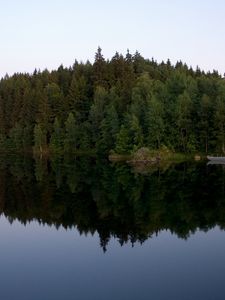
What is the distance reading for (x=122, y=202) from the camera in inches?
1483

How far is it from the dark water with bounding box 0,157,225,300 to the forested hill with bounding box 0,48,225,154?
120 feet

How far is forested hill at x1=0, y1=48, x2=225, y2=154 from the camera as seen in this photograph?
274ft

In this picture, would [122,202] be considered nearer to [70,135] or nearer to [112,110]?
[112,110]

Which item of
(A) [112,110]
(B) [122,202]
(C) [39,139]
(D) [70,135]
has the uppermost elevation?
(A) [112,110]

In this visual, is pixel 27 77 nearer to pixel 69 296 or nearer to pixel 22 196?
pixel 22 196

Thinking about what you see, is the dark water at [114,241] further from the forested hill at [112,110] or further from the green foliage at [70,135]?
the green foliage at [70,135]

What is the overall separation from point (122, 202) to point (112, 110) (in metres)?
59.3

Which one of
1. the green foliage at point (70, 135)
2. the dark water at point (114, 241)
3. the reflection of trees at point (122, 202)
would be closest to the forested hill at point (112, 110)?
the green foliage at point (70, 135)

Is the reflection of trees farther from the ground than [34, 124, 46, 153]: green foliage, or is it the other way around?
[34, 124, 46, 153]: green foliage

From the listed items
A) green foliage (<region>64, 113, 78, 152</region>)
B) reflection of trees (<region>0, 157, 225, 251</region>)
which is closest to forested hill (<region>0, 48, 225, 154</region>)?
green foliage (<region>64, 113, 78, 152</region>)

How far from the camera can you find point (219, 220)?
29.9 metres

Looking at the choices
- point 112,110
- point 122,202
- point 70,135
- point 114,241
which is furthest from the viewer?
point 70,135

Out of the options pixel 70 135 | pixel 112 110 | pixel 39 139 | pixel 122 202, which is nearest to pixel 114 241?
pixel 122 202

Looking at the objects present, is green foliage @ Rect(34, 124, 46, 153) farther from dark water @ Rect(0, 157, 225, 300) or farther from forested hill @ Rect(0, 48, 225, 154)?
dark water @ Rect(0, 157, 225, 300)
